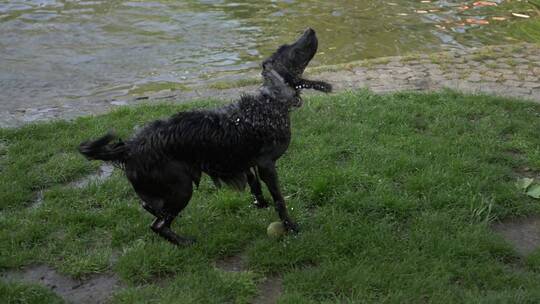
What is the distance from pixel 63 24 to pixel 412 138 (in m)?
8.93

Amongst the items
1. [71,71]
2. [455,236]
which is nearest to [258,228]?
[455,236]

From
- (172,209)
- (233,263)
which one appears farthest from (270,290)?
(172,209)

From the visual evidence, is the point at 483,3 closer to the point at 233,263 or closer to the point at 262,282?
the point at 233,263

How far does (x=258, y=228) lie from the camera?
489 centimetres

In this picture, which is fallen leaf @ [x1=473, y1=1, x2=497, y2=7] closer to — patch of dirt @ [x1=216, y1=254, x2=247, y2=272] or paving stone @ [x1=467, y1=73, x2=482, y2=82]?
paving stone @ [x1=467, y1=73, x2=482, y2=82]

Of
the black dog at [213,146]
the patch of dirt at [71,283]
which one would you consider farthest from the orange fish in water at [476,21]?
the patch of dirt at [71,283]

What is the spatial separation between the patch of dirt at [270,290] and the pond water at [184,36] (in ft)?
18.3

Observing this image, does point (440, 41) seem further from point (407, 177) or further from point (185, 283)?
point (185, 283)

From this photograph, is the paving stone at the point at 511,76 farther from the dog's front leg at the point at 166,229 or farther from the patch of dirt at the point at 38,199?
the patch of dirt at the point at 38,199

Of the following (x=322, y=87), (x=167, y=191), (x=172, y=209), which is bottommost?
(x=172, y=209)

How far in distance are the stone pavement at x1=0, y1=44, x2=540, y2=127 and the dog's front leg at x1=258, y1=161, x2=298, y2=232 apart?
3675mm

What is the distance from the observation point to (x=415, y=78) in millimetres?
8977

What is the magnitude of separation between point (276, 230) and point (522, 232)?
206 cm

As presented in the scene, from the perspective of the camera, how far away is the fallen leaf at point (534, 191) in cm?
532
